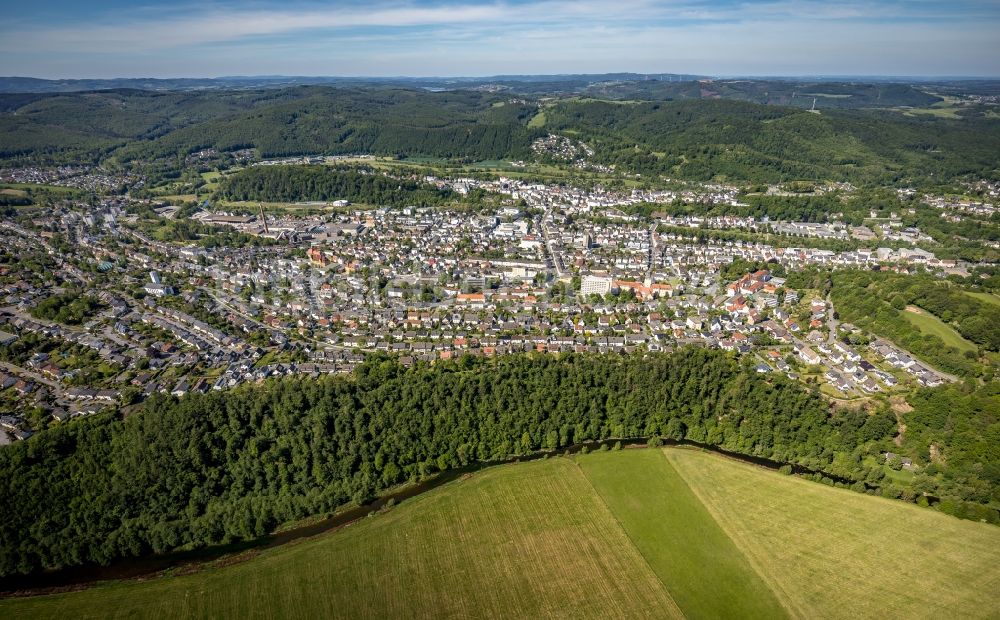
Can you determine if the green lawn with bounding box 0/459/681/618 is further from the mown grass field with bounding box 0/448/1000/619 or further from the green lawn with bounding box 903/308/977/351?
the green lawn with bounding box 903/308/977/351

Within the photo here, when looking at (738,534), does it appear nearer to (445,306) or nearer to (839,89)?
(445,306)

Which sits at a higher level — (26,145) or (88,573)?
(26,145)

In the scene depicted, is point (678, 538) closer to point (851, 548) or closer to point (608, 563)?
point (608, 563)

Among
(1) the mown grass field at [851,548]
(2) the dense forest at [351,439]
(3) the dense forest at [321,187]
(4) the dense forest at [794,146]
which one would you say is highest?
(4) the dense forest at [794,146]

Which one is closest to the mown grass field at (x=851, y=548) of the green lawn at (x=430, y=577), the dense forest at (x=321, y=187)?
the green lawn at (x=430, y=577)

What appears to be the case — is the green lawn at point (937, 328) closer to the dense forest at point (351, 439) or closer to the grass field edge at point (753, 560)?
the dense forest at point (351, 439)

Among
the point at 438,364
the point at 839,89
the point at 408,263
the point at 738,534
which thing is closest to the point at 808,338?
the point at 738,534

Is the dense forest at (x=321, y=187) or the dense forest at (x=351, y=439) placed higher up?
the dense forest at (x=321, y=187)

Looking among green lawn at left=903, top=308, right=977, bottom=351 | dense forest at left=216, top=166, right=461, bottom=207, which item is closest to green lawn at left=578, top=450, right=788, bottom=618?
green lawn at left=903, top=308, right=977, bottom=351
